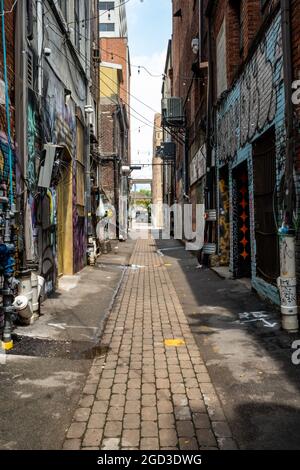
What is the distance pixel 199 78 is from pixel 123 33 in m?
54.7

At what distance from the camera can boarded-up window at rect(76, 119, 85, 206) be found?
40.8 feet

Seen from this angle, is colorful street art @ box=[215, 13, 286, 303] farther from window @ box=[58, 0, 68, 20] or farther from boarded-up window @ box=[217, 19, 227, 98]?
window @ box=[58, 0, 68, 20]

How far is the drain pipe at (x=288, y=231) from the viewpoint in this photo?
5613mm

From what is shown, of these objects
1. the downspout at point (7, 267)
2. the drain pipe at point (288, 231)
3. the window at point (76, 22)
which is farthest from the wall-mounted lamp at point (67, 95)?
the drain pipe at point (288, 231)

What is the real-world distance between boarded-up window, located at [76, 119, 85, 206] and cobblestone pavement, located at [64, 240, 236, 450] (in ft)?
20.7

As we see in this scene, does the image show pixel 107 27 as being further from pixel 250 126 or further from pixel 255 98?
pixel 255 98

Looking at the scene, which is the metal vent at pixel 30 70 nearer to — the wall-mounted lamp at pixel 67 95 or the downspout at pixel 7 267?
the downspout at pixel 7 267

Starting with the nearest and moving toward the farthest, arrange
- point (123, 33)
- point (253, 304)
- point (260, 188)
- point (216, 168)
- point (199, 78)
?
1. point (253, 304)
2. point (260, 188)
3. point (216, 168)
4. point (199, 78)
5. point (123, 33)

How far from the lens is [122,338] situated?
6.00m

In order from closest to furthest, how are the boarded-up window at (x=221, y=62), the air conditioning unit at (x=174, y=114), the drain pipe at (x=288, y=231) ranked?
1. the drain pipe at (x=288, y=231)
2. the boarded-up window at (x=221, y=62)
3. the air conditioning unit at (x=174, y=114)

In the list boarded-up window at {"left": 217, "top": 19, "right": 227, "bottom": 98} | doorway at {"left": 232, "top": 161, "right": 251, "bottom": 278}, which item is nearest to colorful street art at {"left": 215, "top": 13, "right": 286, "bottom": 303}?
doorway at {"left": 232, "top": 161, "right": 251, "bottom": 278}

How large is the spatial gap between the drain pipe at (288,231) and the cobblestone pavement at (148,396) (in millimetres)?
1315

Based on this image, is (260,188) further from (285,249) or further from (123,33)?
(123,33)

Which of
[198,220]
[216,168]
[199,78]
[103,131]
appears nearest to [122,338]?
[216,168]
